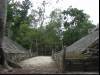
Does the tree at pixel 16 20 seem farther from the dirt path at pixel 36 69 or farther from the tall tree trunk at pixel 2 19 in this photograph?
the tall tree trunk at pixel 2 19

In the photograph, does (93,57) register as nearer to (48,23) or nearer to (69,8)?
(69,8)

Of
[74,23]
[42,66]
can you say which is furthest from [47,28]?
[42,66]

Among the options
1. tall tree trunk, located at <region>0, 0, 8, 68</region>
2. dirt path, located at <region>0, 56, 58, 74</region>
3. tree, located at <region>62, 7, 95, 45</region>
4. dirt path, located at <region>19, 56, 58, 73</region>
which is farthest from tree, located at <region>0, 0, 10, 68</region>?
tree, located at <region>62, 7, 95, 45</region>

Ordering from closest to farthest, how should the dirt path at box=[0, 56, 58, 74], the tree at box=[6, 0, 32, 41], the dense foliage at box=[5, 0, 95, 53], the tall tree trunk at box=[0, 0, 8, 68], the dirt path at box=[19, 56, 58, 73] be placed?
the dirt path at box=[0, 56, 58, 74], the tall tree trunk at box=[0, 0, 8, 68], the dirt path at box=[19, 56, 58, 73], the tree at box=[6, 0, 32, 41], the dense foliage at box=[5, 0, 95, 53]

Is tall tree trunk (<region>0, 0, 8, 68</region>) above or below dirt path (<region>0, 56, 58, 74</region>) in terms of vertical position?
above

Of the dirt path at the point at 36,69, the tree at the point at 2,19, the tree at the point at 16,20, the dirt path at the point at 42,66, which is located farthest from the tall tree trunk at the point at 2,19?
the tree at the point at 16,20

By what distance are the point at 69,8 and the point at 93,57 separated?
48.8 metres

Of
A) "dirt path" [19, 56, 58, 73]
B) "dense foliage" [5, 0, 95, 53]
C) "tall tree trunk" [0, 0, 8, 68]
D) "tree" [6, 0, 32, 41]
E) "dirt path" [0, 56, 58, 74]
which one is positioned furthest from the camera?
"dense foliage" [5, 0, 95, 53]

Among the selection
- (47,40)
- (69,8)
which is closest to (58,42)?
(47,40)

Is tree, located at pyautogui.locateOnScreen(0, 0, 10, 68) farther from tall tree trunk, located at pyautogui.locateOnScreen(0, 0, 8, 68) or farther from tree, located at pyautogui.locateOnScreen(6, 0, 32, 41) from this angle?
tree, located at pyautogui.locateOnScreen(6, 0, 32, 41)

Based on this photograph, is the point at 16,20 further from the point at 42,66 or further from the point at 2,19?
the point at 2,19

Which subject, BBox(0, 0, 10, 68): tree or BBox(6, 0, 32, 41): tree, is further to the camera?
BBox(6, 0, 32, 41): tree

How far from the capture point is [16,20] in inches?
2014

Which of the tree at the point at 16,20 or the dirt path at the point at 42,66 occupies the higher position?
the tree at the point at 16,20
